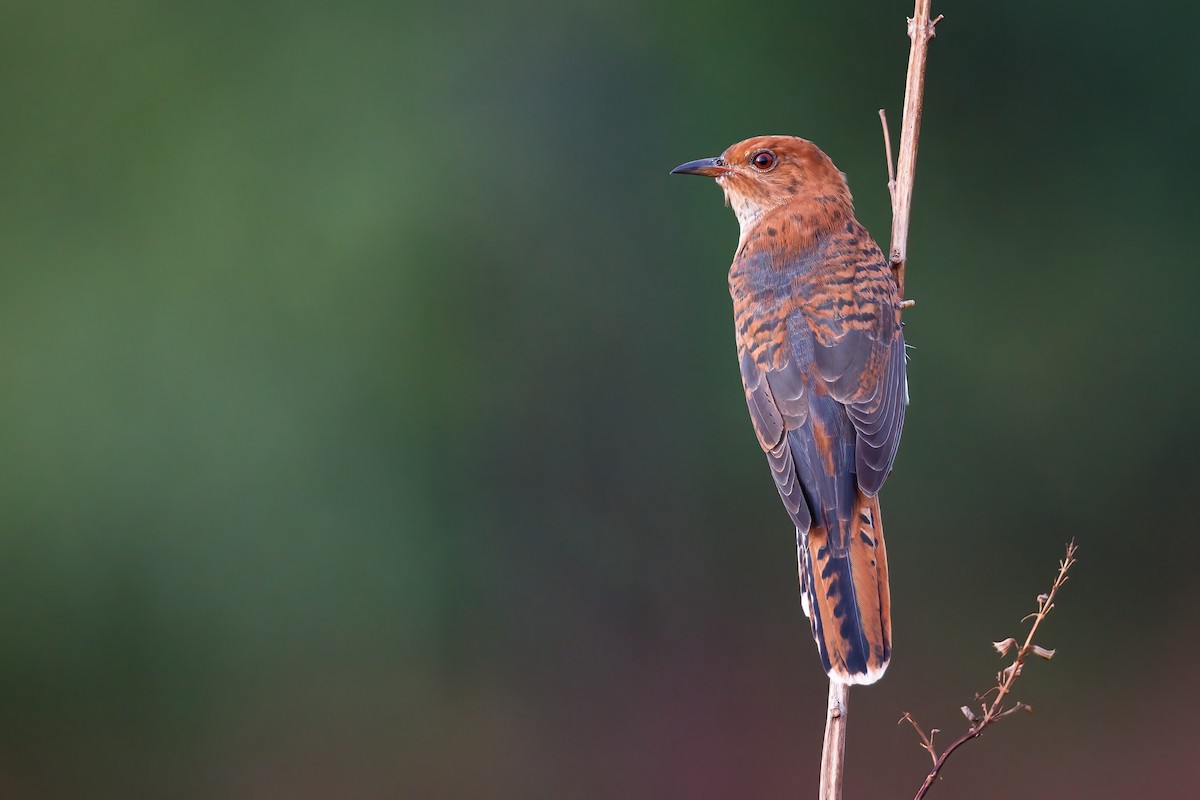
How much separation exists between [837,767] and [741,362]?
1.14 metres

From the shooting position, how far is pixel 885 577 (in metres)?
2.02

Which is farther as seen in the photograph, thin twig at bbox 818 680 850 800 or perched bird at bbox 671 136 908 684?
perched bird at bbox 671 136 908 684

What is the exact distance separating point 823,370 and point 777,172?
26.8 inches

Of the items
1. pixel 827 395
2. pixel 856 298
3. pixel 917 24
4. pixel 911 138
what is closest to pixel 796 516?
pixel 827 395

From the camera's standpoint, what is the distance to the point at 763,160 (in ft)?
9.33

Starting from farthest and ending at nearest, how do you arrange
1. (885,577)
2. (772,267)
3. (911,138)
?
(772,267) < (911,138) < (885,577)

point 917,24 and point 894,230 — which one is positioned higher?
point 917,24

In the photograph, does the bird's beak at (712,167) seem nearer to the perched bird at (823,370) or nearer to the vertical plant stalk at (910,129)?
the perched bird at (823,370)

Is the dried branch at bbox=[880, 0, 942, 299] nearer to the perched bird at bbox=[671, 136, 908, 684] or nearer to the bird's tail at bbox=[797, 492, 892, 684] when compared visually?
the perched bird at bbox=[671, 136, 908, 684]

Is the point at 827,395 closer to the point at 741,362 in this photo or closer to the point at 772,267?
the point at 741,362

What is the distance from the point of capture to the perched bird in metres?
2.01

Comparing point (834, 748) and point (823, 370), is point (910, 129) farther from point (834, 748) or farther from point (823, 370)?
point (834, 748)

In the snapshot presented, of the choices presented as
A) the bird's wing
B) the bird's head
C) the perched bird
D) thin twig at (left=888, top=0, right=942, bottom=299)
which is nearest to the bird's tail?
the perched bird

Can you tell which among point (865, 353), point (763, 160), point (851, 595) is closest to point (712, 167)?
point (763, 160)
